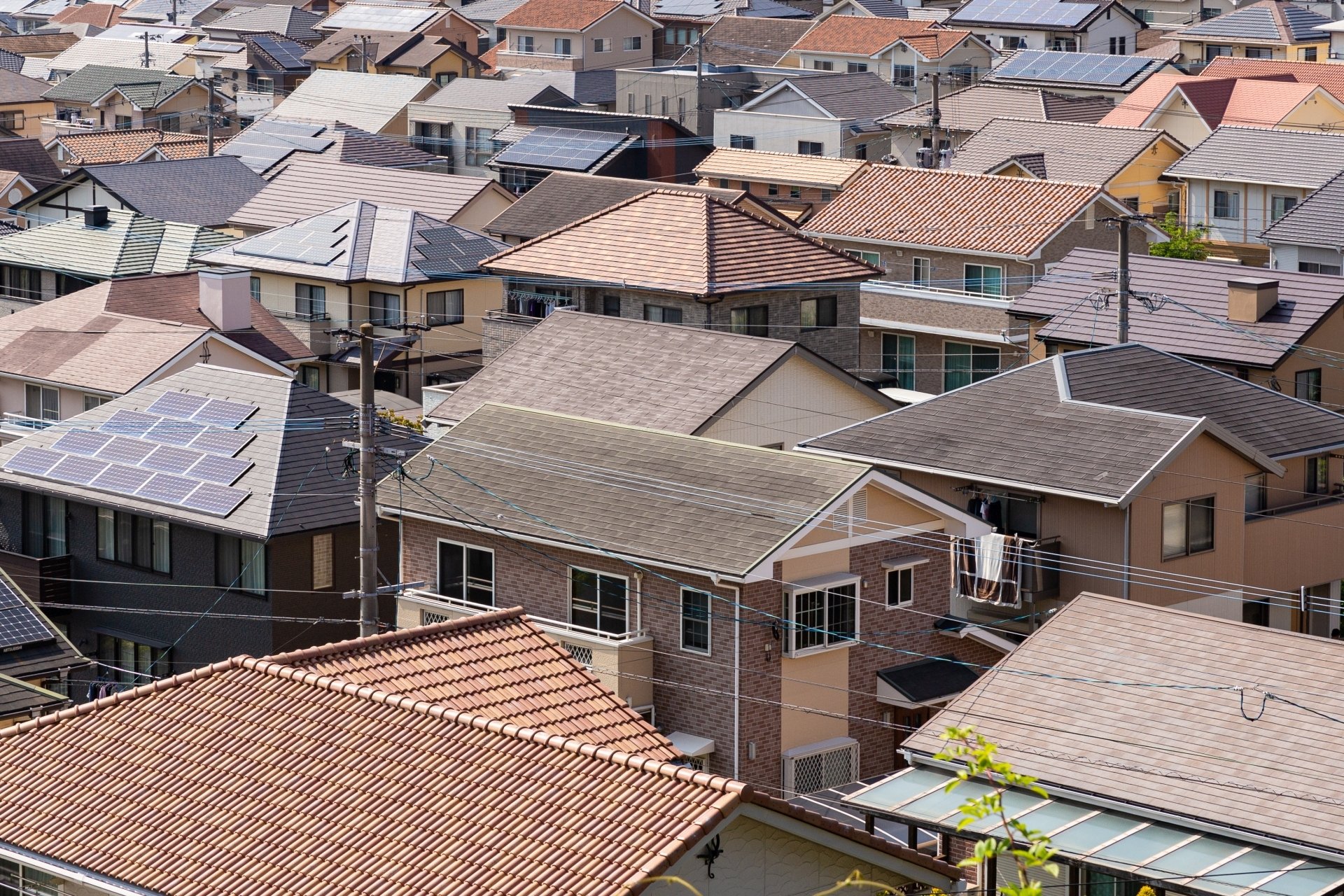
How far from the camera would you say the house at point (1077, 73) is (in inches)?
3236

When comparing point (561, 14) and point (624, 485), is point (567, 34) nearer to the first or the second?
point (561, 14)

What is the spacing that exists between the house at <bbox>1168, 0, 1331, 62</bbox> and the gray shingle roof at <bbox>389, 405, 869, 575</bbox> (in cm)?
6716

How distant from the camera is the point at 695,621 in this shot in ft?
92.4

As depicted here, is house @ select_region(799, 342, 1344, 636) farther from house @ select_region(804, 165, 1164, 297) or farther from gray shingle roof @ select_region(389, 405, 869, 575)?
house @ select_region(804, 165, 1164, 297)

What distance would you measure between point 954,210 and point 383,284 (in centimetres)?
1413

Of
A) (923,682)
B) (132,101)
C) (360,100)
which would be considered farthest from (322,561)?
(132,101)

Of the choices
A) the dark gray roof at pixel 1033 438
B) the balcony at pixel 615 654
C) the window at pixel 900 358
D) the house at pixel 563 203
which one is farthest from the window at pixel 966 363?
the balcony at pixel 615 654

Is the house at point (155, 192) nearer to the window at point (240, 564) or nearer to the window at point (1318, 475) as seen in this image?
the window at point (240, 564)

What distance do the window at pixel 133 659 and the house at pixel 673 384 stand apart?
647cm

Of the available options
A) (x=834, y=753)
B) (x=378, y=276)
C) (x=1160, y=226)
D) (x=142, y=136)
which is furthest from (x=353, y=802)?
(x=142, y=136)

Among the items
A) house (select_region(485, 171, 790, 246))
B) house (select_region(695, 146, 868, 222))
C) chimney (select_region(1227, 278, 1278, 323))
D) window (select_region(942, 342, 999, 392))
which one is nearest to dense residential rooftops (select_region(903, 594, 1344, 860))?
chimney (select_region(1227, 278, 1278, 323))

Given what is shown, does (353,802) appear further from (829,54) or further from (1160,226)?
(829,54)

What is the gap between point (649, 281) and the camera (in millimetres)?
43750

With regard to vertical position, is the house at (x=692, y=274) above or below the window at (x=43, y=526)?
above
